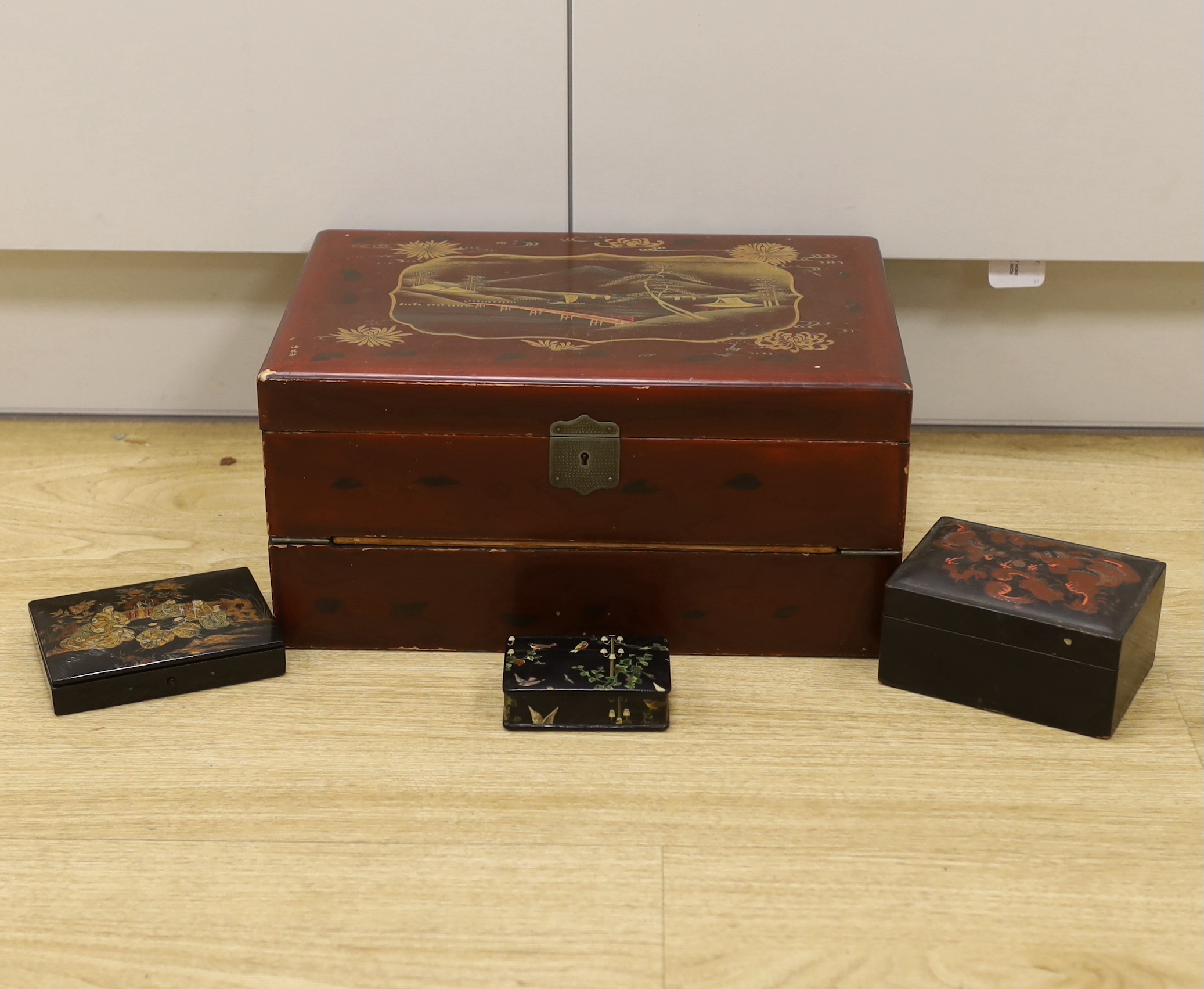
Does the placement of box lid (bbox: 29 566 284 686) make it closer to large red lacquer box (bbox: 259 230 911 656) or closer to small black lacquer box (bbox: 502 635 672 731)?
large red lacquer box (bbox: 259 230 911 656)

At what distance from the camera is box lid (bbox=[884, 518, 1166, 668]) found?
33.4 inches

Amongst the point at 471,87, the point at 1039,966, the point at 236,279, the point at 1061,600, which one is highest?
the point at 471,87

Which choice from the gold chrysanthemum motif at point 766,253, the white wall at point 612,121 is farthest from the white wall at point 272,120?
the gold chrysanthemum motif at point 766,253

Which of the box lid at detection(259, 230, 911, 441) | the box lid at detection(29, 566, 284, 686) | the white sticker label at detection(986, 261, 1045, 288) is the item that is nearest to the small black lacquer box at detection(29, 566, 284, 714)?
the box lid at detection(29, 566, 284, 686)

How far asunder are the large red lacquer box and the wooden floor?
0.05 meters

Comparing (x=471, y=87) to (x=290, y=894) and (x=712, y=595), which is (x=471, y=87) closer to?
(x=712, y=595)

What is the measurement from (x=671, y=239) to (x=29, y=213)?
55 centimetres

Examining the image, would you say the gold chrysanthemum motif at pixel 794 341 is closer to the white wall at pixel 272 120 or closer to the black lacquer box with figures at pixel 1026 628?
the black lacquer box with figures at pixel 1026 628

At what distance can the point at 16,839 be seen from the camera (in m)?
0.79

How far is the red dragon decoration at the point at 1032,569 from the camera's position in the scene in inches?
34.3

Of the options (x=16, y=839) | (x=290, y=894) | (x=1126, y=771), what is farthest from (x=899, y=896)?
(x=16, y=839)

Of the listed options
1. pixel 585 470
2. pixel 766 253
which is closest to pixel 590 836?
pixel 585 470

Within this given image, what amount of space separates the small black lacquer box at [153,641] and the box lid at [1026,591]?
435 millimetres

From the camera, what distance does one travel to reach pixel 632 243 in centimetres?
112
